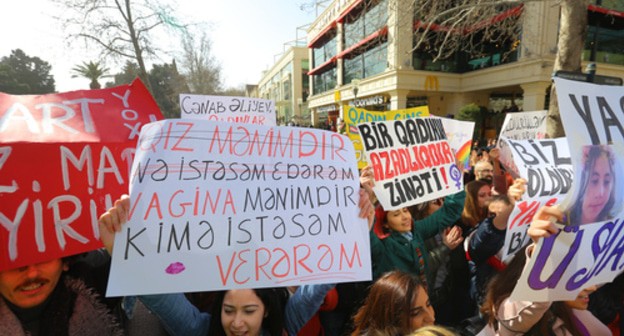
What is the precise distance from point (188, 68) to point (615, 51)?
83.6ft

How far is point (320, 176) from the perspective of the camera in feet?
5.05

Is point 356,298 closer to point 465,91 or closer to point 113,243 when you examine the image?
point 113,243

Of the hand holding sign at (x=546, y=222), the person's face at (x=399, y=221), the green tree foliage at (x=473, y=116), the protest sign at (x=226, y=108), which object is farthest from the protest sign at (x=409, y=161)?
the green tree foliage at (x=473, y=116)

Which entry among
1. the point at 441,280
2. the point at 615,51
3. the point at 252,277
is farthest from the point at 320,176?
the point at 615,51

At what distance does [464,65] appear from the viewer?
724 inches

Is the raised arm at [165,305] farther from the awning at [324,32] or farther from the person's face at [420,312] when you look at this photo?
the awning at [324,32]

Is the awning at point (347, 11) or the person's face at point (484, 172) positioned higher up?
the awning at point (347, 11)

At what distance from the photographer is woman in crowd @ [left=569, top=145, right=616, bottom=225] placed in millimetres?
1319

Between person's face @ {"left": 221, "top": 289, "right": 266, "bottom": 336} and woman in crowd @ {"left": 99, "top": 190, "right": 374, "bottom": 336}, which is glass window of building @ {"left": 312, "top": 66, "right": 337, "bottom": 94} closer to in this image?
woman in crowd @ {"left": 99, "top": 190, "right": 374, "bottom": 336}

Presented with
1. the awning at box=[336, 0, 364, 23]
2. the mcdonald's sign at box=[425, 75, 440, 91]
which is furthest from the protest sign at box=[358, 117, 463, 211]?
the awning at box=[336, 0, 364, 23]

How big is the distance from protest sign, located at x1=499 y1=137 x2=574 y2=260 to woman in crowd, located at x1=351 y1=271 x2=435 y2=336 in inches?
22.0

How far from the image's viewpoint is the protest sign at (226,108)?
4836 mm

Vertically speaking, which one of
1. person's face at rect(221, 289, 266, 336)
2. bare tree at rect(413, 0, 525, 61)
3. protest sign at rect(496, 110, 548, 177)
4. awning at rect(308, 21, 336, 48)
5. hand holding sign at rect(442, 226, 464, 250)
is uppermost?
awning at rect(308, 21, 336, 48)

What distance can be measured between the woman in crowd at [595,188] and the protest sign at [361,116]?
6.73 ft
